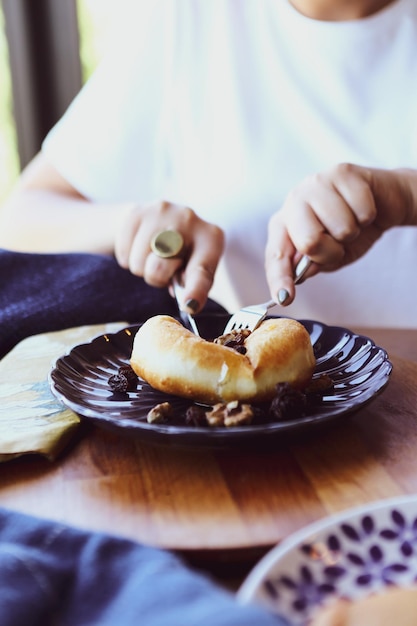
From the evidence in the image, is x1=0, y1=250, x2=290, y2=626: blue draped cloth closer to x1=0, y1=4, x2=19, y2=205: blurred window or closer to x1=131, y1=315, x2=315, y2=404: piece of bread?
x1=131, y1=315, x2=315, y2=404: piece of bread

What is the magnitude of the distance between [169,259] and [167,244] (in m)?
0.03

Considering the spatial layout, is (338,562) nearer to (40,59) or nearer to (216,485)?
(216,485)

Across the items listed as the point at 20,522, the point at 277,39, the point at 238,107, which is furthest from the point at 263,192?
the point at 20,522

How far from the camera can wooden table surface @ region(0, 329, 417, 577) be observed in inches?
18.9

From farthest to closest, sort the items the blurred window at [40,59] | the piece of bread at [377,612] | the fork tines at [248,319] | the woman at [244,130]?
the blurred window at [40,59] → the woman at [244,130] → the fork tines at [248,319] → the piece of bread at [377,612]

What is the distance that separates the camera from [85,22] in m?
1.93

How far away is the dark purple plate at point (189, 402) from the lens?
534 mm

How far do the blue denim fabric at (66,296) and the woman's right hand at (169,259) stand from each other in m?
0.03

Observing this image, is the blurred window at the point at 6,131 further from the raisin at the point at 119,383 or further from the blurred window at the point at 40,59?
the raisin at the point at 119,383

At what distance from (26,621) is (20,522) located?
103 mm

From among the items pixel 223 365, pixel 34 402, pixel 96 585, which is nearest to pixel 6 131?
pixel 34 402

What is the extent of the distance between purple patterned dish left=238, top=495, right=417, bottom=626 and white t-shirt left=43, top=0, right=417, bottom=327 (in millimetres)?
809

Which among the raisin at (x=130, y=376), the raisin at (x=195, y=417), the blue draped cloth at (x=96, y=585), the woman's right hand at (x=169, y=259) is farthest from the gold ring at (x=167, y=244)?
the blue draped cloth at (x=96, y=585)

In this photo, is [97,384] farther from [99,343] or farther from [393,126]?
[393,126]
